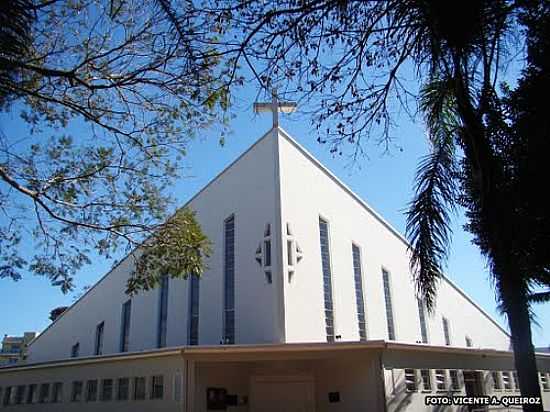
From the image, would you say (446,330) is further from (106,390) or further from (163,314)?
(106,390)

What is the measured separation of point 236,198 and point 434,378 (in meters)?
10.1

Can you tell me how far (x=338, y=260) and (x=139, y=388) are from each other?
348 inches

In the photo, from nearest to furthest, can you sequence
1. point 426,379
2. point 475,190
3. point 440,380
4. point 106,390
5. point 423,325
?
point 475,190 < point 426,379 < point 440,380 < point 106,390 < point 423,325

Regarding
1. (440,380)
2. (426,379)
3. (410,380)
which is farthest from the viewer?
(440,380)

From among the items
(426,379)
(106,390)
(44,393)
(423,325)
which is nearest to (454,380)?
(426,379)

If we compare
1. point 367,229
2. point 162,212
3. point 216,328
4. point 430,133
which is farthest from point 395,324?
point 430,133

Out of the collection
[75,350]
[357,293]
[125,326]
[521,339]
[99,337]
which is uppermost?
[357,293]

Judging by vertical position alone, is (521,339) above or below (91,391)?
below

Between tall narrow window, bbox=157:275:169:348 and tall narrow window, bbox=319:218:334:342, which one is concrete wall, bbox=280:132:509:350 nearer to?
→ tall narrow window, bbox=319:218:334:342

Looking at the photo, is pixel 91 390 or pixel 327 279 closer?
pixel 91 390

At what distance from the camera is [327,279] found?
65.5 feet

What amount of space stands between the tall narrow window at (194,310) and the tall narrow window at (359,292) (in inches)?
256

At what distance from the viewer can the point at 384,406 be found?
1416 centimetres

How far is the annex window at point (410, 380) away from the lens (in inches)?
597
